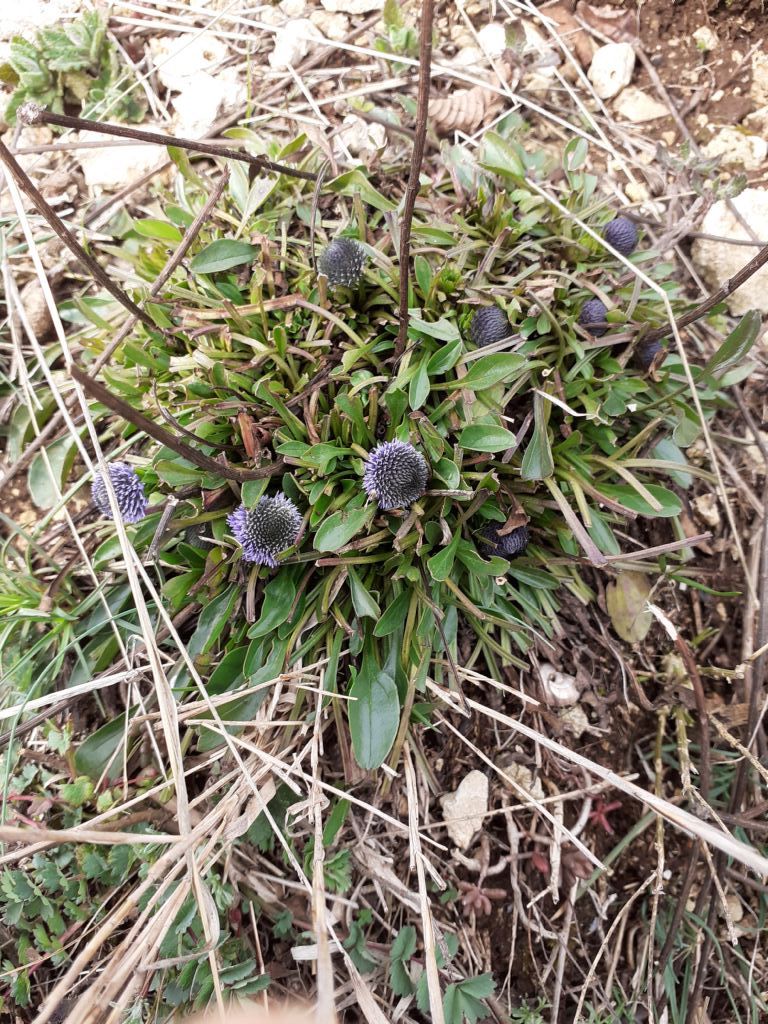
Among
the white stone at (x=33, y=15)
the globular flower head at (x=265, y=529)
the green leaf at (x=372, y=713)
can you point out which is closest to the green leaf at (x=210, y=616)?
the globular flower head at (x=265, y=529)

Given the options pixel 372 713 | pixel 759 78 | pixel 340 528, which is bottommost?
pixel 372 713

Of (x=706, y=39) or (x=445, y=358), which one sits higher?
(x=706, y=39)

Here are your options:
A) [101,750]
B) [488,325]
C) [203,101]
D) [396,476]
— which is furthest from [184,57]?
[101,750]

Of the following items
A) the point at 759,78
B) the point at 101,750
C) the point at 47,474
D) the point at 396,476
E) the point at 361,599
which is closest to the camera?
the point at 396,476

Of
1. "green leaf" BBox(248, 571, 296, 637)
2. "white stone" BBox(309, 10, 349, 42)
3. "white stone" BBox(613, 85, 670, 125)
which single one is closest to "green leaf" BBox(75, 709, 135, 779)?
"green leaf" BBox(248, 571, 296, 637)

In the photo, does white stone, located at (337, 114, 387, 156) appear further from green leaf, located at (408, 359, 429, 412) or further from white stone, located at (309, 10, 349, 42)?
green leaf, located at (408, 359, 429, 412)

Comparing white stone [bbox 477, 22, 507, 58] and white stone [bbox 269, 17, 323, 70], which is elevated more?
white stone [bbox 477, 22, 507, 58]

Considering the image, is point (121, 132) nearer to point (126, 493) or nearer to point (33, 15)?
point (126, 493)
